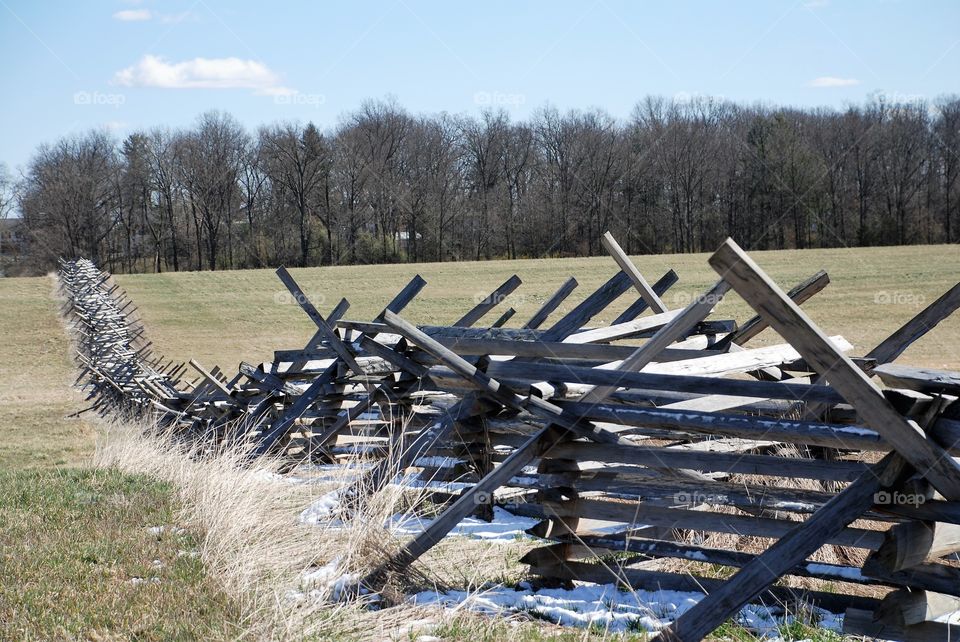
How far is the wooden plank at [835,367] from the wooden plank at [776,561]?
0.26 meters

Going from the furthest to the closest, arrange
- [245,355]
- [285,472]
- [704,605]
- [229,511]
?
[245,355], [285,472], [229,511], [704,605]

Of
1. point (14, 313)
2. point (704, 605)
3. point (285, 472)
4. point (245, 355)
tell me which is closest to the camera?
point (704, 605)

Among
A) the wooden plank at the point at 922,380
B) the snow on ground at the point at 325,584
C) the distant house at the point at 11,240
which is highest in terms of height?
the distant house at the point at 11,240

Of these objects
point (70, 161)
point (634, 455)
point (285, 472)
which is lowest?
point (285, 472)

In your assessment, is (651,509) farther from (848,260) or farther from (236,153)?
(236,153)

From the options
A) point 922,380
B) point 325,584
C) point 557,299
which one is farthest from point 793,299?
point 325,584

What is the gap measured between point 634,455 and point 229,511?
2.47 metres

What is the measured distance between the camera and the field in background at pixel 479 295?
2489 cm

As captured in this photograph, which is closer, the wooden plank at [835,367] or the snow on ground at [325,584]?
the wooden plank at [835,367]

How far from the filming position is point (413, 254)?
58.2 meters

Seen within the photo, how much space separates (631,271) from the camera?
305 inches

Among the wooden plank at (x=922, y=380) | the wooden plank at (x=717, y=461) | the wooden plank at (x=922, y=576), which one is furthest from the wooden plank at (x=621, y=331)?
the wooden plank at (x=922, y=380)

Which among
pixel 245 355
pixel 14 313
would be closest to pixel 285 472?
pixel 245 355

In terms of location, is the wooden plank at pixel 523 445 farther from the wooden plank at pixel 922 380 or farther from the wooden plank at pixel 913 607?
the wooden plank at pixel 913 607
